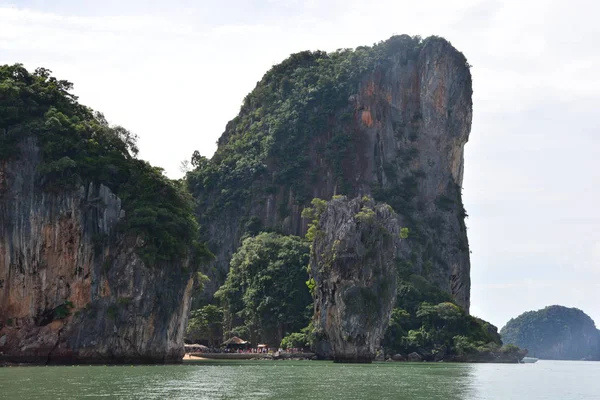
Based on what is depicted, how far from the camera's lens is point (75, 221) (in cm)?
7619

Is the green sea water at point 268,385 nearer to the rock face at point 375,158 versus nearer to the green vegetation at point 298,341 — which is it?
the green vegetation at point 298,341

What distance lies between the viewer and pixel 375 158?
438 ft

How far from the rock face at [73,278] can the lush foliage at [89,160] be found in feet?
3.34

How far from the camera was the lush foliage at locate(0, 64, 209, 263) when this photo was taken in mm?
75875

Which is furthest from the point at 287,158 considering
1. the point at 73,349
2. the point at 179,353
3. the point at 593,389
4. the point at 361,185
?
the point at 593,389

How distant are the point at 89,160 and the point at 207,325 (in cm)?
3868

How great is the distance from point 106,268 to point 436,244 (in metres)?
66.3

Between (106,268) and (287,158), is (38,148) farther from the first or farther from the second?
(287,158)

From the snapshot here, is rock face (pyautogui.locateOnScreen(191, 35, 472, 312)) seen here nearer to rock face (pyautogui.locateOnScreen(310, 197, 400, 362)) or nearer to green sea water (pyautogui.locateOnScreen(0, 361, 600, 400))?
rock face (pyautogui.locateOnScreen(310, 197, 400, 362))

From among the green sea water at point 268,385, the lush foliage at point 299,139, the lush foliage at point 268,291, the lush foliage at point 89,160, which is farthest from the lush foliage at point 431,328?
the green sea water at point 268,385

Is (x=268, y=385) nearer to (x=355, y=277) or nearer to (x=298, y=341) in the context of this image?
(x=355, y=277)

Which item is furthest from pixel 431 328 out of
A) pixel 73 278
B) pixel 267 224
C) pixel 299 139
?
pixel 73 278

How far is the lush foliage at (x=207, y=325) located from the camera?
111m

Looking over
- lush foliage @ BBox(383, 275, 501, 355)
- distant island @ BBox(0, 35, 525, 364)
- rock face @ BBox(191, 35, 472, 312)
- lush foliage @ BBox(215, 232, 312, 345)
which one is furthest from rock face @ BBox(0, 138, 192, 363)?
rock face @ BBox(191, 35, 472, 312)
